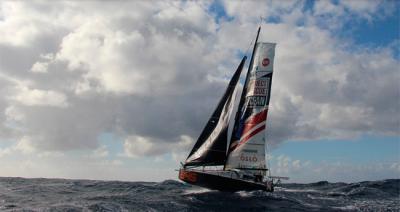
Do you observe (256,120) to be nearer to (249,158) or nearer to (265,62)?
(249,158)

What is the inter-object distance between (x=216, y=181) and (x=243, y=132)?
20.7 ft

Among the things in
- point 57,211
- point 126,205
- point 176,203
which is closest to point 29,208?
point 57,211

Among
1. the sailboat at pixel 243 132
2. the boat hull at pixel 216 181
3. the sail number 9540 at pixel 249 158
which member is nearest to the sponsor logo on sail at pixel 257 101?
the sailboat at pixel 243 132

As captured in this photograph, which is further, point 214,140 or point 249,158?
point 249,158

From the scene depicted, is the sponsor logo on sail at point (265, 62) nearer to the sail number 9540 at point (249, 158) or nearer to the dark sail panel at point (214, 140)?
the dark sail panel at point (214, 140)

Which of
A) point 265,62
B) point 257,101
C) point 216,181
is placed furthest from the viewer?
point 257,101

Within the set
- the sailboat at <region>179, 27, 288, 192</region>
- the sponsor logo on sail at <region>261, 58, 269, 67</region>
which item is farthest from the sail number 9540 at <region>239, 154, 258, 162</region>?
the sponsor logo on sail at <region>261, 58, 269, 67</region>

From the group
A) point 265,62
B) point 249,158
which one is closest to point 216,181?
point 249,158

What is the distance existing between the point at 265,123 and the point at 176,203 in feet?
44.1

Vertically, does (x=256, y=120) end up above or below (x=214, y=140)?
above

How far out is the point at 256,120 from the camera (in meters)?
38.1

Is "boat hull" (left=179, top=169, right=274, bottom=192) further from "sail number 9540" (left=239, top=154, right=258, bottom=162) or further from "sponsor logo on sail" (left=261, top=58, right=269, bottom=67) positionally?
"sponsor logo on sail" (left=261, top=58, right=269, bottom=67)

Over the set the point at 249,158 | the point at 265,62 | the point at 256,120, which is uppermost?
the point at 265,62

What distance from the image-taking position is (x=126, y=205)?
88.6ft
